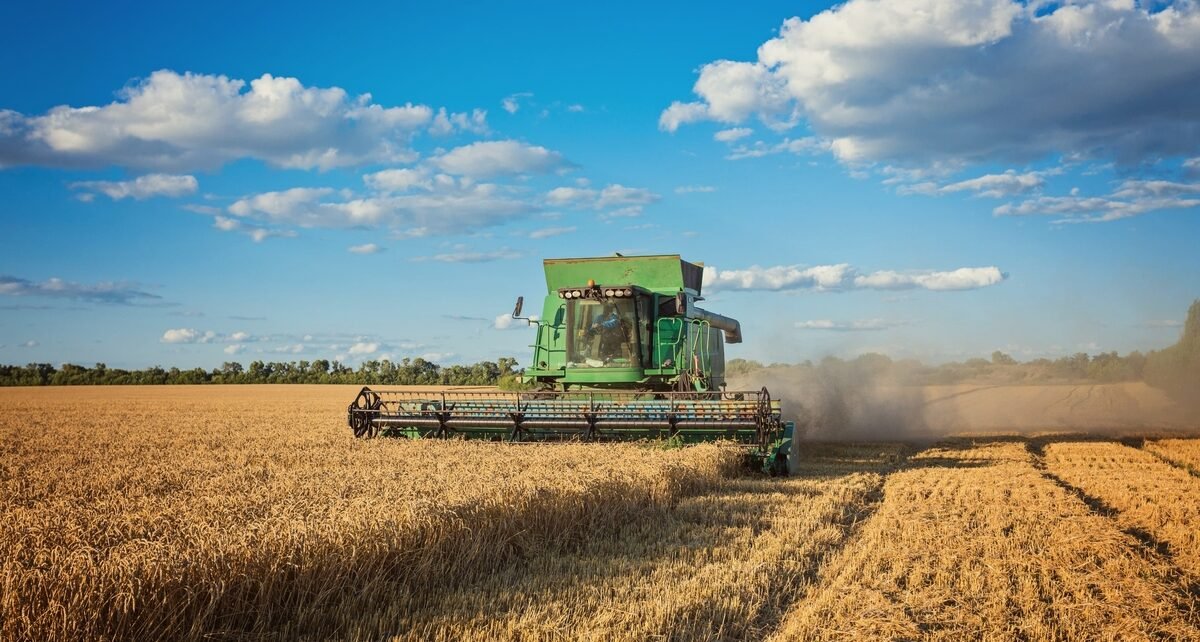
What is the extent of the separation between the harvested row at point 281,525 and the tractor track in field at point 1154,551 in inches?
149

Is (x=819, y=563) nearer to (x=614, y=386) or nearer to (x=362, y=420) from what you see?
(x=614, y=386)

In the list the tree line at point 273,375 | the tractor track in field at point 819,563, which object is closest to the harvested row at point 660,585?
the tractor track in field at point 819,563

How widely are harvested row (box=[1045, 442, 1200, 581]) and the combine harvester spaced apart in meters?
3.65

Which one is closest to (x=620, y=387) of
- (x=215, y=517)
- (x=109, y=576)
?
(x=215, y=517)

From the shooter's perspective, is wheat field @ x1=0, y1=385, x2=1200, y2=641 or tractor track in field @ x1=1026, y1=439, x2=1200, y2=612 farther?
tractor track in field @ x1=1026, y1=439, x2=1200, y2=612

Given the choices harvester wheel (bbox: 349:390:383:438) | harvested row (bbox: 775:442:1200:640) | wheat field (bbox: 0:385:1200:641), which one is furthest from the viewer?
harvester wheel (bbox: 349:390:383:438)

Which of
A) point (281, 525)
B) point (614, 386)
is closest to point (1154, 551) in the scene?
point (281, 525)

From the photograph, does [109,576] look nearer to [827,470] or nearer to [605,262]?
[827,470]

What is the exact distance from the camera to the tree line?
161 feet

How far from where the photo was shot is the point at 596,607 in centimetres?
488

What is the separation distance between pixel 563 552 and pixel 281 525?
2178 millimetres

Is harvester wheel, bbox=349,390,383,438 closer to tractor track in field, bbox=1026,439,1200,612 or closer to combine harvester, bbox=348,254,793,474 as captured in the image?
combine harvester, bbox=348,254,793,474

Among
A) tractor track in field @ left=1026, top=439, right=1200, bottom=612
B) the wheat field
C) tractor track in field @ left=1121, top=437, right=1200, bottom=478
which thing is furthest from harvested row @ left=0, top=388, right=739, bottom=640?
tractor track in field @ left=1121, top=437, right=1200, bottom=478

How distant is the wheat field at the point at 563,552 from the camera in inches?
170
